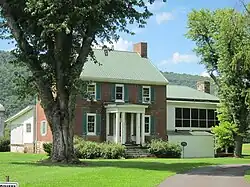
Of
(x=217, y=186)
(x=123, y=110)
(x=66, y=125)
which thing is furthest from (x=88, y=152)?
(x=217, y=186)

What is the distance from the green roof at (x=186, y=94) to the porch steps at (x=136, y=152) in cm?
816

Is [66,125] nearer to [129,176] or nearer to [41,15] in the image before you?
[41,15]

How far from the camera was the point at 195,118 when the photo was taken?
51.8m

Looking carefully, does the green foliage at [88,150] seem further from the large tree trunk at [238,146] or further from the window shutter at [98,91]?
A: the large tree trunk at [238,146]

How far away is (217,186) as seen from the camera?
18.9 meters

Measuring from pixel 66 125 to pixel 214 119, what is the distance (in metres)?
26.0

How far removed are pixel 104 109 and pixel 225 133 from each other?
11226 mm

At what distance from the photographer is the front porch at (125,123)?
146ft

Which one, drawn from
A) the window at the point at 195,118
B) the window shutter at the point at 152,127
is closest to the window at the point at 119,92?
the window shutter at the point at 152,127

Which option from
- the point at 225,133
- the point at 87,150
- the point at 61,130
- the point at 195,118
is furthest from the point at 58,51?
the point at 195,118

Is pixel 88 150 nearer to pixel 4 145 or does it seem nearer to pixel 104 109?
pixel 104 109

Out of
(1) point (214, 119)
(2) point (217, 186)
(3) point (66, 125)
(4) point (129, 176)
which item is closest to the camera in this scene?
(2) point (217, 186)

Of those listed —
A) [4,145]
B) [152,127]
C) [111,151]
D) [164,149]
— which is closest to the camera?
[111,151]

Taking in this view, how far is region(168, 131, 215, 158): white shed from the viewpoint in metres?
48.2
